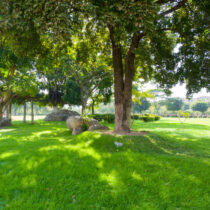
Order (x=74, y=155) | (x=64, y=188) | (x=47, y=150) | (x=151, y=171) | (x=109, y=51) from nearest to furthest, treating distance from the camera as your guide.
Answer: (x=64, y=188) → (x=151, y=171) → (x=74, y=155) → (x=47, y=150) → (x=109, y=51)

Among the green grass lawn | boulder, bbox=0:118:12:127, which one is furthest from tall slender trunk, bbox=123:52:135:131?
boulder, bbox=0:118:12:127

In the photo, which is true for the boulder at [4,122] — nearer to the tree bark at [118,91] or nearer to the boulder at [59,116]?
the boulder at [59,116]

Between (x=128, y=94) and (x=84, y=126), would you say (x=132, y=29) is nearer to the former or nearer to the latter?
(x=128, y=94)

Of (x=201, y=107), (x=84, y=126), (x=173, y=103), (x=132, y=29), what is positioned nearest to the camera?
(x=132, y=29)

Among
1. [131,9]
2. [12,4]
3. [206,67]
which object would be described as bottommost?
[206,67]

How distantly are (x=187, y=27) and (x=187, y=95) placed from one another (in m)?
4.57

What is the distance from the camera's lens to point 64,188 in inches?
140

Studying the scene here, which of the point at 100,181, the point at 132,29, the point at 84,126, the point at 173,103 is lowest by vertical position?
the point at 100,181

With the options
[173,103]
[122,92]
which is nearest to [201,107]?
[173,103]

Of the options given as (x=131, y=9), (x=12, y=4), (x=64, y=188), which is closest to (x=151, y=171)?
(x=64, y=188)

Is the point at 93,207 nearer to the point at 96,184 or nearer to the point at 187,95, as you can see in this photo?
the point at 96,184

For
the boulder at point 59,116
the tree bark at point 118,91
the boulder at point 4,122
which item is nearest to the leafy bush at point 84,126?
the tree bark at point 118,91

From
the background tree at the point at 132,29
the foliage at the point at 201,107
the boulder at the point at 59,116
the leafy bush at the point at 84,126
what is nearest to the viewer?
Answer: the background tree at the point at 132,29

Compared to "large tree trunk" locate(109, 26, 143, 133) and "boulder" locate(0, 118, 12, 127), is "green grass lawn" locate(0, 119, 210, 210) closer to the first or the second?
"large tree trunk" locate(109, 26, 143, 133)
